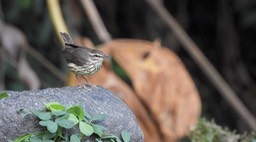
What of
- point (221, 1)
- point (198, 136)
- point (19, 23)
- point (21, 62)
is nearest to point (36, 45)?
point (19, 23)

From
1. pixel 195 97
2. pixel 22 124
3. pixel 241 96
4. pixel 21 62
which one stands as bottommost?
pixel 22 124

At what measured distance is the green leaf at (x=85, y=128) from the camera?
262cm

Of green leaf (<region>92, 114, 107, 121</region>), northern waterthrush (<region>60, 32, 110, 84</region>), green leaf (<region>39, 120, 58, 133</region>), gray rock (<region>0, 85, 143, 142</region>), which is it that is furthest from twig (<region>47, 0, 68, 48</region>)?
green leaf (<region>39, 120, 58, 133</region>)

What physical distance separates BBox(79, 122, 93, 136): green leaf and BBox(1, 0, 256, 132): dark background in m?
4.59

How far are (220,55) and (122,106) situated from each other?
5.11 m

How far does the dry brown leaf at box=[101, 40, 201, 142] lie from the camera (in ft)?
16.1

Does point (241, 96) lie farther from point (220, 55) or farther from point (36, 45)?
point (36, 45)

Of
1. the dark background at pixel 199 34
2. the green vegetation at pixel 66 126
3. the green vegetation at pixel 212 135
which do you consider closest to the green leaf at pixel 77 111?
the green vegetation at pixel 66 126

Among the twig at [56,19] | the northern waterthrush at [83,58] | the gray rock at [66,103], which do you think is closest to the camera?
the gray rock at [66,103]

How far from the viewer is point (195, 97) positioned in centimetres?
505

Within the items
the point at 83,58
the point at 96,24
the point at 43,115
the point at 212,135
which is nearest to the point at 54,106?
the point at 43,115

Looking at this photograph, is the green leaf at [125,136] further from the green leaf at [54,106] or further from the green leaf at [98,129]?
the green leaf at [54,106]

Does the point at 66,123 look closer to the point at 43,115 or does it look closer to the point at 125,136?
the point at 43,115

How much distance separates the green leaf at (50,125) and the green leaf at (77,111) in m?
0.09
